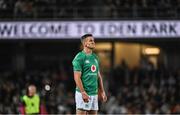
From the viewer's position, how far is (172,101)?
22203 mm

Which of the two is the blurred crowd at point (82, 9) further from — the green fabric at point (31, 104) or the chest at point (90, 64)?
the chest at point (90, 64)

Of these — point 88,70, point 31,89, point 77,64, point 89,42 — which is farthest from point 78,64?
point 31,89

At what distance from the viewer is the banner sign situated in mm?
21484

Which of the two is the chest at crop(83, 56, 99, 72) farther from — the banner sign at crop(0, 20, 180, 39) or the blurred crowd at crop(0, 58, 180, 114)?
the banner sign at crop(0, 20, 180, 39)

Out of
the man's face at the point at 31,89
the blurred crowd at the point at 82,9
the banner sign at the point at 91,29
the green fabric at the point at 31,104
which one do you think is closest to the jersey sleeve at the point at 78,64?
the man's face at the point at 31,89

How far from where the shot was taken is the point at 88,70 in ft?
33.2

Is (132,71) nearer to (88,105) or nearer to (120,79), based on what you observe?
(120,79)

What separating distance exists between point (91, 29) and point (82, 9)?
134 cm

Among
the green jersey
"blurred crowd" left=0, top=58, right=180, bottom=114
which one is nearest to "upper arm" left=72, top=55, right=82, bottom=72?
the green jersey

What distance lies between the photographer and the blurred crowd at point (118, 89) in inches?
853

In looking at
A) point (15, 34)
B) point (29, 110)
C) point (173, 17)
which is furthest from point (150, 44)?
point (29, 110)

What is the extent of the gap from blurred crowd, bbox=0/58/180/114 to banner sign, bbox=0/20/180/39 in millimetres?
1755

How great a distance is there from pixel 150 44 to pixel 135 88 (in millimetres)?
2977

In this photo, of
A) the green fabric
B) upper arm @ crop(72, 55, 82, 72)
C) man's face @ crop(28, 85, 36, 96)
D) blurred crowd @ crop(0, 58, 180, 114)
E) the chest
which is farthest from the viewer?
blurred crowd @ crop(0, 58, 180, 114)
